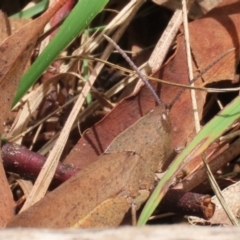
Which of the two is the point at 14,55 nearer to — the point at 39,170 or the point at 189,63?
the point at 39,170

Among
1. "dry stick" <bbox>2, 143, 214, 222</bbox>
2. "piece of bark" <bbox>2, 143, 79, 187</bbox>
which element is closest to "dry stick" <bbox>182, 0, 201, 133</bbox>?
"dry stick" <bbox>2, 143, 214, 222</bbox>

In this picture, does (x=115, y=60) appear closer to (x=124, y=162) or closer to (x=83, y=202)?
(x=124, y=162)

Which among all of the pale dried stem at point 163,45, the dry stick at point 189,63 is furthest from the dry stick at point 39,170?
the pale dried stem at point 163,45

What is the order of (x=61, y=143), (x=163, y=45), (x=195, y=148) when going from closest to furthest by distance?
(x=195, y=148), (x=61, y=143), (x=163, y=45)

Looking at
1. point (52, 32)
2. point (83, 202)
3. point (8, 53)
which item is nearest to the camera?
point (83, 202)

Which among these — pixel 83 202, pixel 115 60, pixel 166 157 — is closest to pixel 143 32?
pixel 115 60

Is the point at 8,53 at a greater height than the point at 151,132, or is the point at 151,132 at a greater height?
the point at 8,53

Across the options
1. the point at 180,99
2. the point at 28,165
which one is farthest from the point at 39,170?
the point at 180,99
